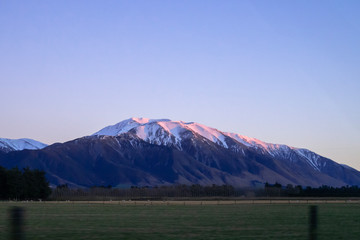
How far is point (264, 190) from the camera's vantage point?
188 metres

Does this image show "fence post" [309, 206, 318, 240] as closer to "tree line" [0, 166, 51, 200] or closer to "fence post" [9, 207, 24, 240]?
"fence post" [9, 207, 24, 240]

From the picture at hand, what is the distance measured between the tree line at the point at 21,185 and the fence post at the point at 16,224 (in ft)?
367

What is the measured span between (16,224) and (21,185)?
11309cm

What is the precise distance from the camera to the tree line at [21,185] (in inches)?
4528

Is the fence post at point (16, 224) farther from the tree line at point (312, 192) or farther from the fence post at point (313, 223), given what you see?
the tree line at point (312, 192)

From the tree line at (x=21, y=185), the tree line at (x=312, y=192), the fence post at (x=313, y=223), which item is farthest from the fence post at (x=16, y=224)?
the tree line at (x=312, y=192)

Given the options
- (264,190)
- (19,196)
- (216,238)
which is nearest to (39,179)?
(19,196)

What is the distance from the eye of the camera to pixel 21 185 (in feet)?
381

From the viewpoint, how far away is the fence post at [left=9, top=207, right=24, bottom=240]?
812 centimetres

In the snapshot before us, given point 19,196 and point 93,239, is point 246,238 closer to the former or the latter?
point 93,239

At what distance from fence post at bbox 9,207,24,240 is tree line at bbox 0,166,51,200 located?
111813 millimetres

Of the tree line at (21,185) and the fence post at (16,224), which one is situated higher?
the tree line at (21,185)

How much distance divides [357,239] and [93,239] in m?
11.4

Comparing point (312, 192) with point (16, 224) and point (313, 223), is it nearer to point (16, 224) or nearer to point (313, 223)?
point (313, 223)
